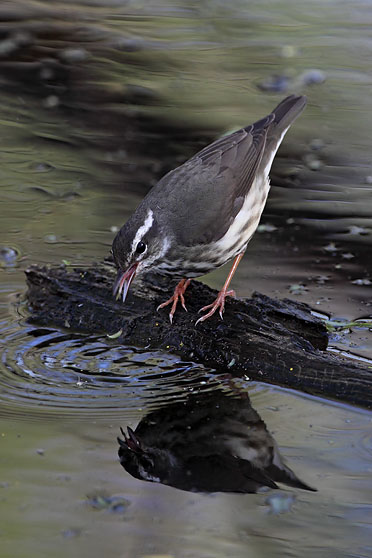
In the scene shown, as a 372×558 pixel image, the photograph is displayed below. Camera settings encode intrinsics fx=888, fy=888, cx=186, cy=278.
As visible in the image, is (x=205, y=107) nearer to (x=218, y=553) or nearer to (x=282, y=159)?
(x=282, y=159)

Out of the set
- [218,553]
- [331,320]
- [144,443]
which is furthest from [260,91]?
[218,553]

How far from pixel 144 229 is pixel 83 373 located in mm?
921

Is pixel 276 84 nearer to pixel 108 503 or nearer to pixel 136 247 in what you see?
pixel 136 247

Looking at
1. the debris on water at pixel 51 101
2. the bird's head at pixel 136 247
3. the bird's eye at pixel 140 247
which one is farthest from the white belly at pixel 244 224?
the debris on water at pixel 51 101

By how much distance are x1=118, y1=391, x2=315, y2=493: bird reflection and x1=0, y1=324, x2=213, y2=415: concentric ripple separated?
0.57ft

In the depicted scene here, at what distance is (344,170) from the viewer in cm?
891

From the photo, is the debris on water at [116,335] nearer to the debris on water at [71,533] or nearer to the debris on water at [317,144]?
the debris on water at [71,533]

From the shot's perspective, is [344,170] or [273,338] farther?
[344,170]

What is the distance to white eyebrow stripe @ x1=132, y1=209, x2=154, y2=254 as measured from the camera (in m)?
5.19

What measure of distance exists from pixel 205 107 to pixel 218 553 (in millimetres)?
7451

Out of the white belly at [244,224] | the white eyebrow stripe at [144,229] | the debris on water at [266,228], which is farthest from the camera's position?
the debris on water at [266,228]

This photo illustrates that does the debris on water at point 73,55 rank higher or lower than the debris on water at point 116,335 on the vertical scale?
higher

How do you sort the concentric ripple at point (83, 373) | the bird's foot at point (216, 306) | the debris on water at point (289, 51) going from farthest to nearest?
the debris on water at point (289, 51) → the bird's foot at point (216, 306) → the concentric ripple at point (83, 373)

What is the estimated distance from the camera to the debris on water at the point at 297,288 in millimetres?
6391
